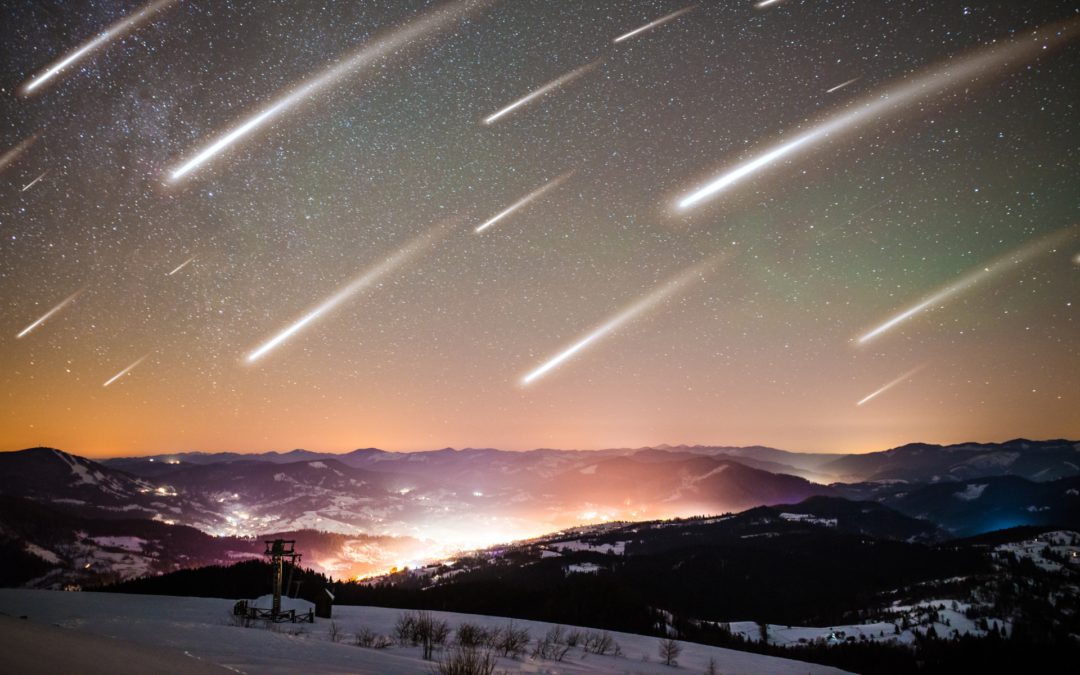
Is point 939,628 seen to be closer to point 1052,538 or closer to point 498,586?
point 498,586

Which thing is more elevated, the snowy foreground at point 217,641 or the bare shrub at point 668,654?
the snowy foreground at point 217,641

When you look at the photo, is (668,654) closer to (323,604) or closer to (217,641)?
(323,604)

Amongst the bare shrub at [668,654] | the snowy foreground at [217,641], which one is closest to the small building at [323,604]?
the snowy foreground at [217,641]

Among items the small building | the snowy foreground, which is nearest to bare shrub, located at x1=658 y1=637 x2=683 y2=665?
the snowy foreground

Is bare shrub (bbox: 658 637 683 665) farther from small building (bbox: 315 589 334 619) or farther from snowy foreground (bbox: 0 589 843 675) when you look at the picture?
small building (bbox: 315 589 334 619)

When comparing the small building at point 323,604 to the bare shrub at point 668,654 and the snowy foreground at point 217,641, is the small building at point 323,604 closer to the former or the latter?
the snowy foreground at point 217,641
